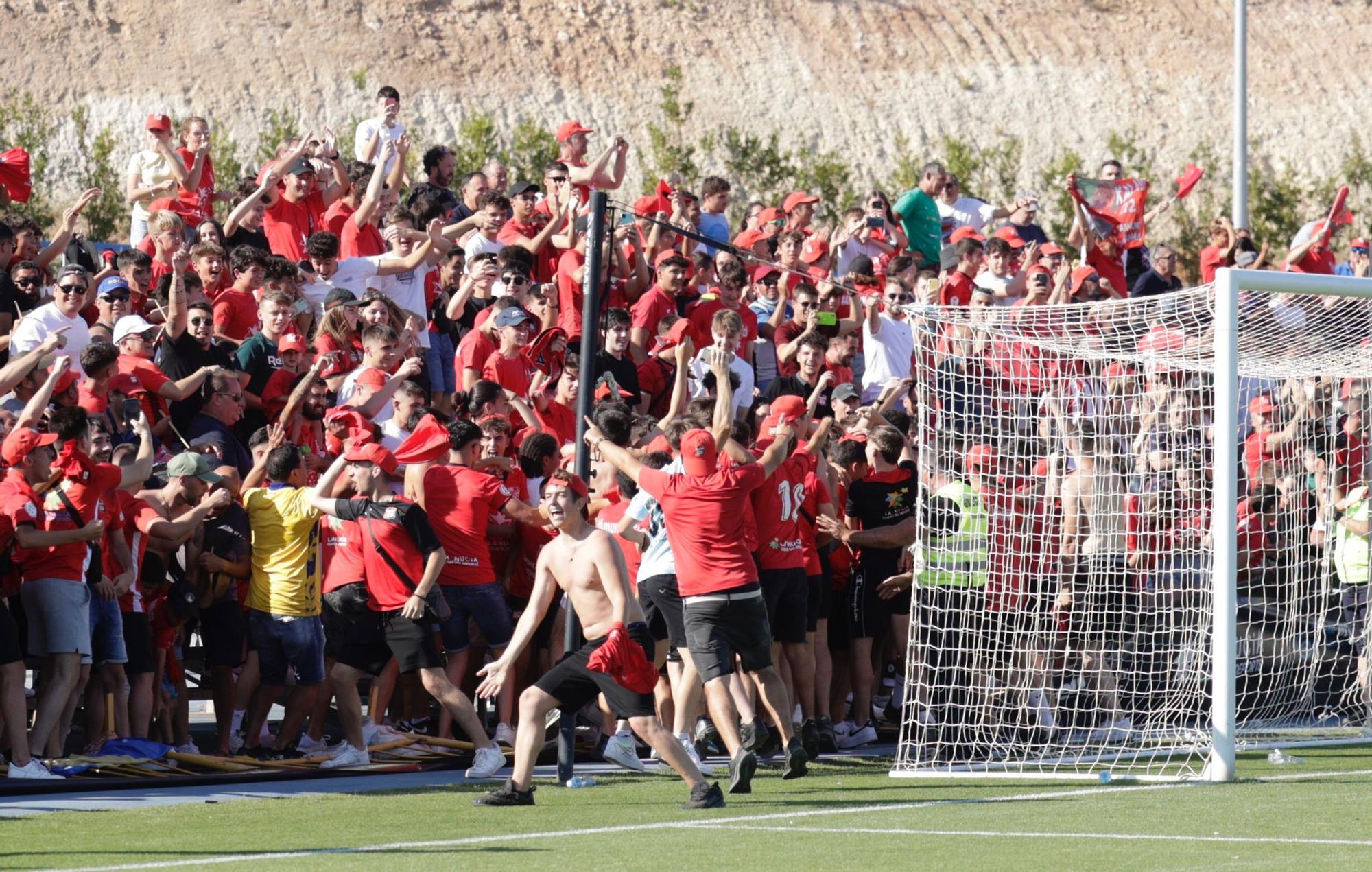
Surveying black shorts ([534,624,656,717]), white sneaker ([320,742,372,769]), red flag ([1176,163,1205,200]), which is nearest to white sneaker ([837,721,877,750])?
white sneaker ([320,742,372,769])

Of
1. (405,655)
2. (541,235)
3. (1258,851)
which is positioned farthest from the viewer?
(541,235)

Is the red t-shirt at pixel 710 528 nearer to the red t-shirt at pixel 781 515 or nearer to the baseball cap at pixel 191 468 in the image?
the red t-shirt at pixel 781 515

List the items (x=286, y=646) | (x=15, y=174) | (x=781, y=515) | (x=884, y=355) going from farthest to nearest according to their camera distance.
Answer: (x=884, y=355), (x=15, y=174), (x=781, y=515), (x=286, y=646)

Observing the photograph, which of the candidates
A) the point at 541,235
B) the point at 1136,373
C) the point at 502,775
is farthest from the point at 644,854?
the point at 541,235

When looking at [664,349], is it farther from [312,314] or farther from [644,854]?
[644,854]

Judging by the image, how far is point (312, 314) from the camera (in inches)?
544

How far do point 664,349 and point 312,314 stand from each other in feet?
8.75

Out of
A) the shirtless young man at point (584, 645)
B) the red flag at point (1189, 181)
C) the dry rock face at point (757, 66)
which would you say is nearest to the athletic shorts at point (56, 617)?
the shirtless young man at point (584, 645)

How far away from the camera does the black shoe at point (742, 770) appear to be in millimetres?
9539

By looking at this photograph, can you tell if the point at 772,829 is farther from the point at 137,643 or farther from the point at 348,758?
the point at 137,643

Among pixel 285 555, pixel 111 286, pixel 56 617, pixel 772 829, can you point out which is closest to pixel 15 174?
pixel 111 286

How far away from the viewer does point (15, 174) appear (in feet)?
46.2

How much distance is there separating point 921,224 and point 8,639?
38.1ft

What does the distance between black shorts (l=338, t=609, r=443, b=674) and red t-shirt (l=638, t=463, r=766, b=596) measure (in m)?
1.54
